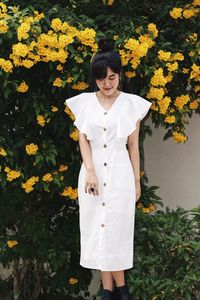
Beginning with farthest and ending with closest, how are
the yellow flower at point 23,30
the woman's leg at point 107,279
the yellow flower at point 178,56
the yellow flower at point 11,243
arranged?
1. the yellow flower at point 11,243
2. the yellow flower at point 178,56
3. the woman's leg at point 107,279
4. the yellow flower at point 23,30

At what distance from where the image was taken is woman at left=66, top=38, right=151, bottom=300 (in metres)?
3.55

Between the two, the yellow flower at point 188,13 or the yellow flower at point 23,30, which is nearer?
the yellow flower at point 23,30

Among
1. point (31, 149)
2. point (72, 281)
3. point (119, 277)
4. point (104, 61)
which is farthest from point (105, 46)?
point (72, 281)

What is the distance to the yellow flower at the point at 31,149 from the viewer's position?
3889 millimetres

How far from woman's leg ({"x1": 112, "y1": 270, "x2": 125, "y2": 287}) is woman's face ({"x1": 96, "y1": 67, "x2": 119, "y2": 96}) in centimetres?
108

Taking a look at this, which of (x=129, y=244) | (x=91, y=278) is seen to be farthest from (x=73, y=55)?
(x=91, y=278)

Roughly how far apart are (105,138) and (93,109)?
190mm

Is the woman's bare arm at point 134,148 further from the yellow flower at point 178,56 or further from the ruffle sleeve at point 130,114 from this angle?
the yellow flower at point 178,56

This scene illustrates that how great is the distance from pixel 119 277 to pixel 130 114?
995 mm

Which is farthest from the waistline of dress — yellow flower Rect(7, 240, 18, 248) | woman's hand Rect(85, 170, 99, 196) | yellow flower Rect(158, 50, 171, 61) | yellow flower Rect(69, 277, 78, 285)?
yellow flower Rect(69, 277, 78, 285)

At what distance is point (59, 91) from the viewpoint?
12.9 feet

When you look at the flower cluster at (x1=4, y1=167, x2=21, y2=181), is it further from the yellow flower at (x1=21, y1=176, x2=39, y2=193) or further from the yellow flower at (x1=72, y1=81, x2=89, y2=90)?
the yellow flower at (x1=72, y1=81, x2=89, y2=90)

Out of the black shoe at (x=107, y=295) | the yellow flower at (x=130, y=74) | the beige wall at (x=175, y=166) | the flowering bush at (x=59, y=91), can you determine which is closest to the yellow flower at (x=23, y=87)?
the flowering bush at (x=59, y=91)

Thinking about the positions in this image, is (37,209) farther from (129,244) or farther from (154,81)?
(154,81)
